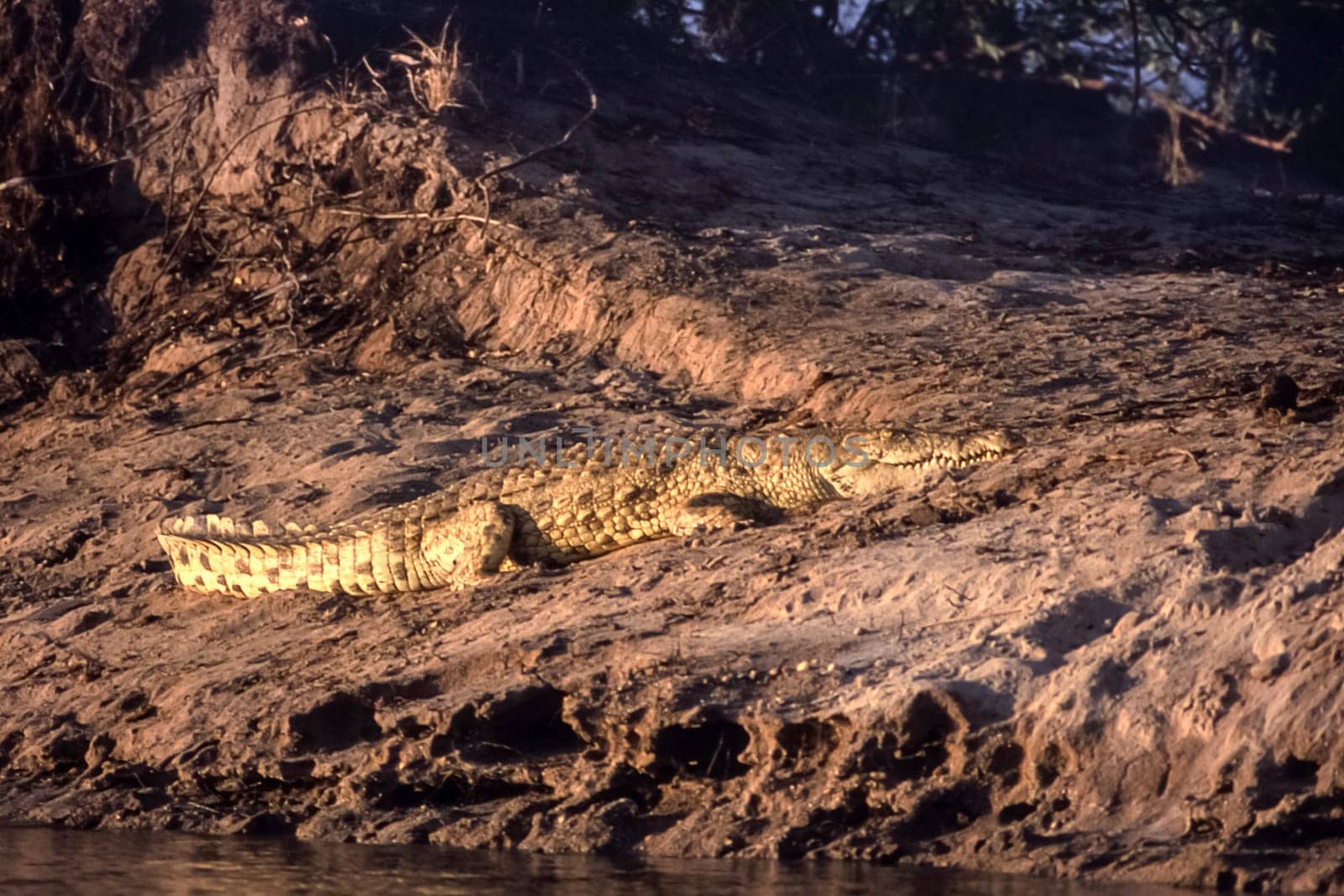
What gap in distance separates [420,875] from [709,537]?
217cm

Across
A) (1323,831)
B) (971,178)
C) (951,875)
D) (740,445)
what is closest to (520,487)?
(740,445)

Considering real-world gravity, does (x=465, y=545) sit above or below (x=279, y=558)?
above

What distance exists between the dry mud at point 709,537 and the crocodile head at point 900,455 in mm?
152

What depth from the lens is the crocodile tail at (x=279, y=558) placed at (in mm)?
6520

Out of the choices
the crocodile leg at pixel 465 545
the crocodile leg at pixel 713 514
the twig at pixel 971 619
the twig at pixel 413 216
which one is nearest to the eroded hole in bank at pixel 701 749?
the twig at pixel 971 619

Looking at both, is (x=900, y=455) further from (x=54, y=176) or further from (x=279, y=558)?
(x=54, y=176)

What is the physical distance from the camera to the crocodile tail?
6520 millimetres

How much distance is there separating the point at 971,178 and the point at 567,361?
4643mm

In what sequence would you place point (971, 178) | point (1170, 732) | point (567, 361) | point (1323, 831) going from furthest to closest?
point (971, 178) → point (567, 361) → point (1170, 732) → point (1323, 831)

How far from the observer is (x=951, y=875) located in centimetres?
A: 396

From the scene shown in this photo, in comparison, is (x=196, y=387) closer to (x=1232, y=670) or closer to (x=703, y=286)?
(x=703, y=286)

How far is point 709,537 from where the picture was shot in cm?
605

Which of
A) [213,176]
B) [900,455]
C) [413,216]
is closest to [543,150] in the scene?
[413,216]

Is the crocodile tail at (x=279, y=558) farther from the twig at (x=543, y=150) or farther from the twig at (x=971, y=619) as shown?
the twig at (x=543, y=150)
